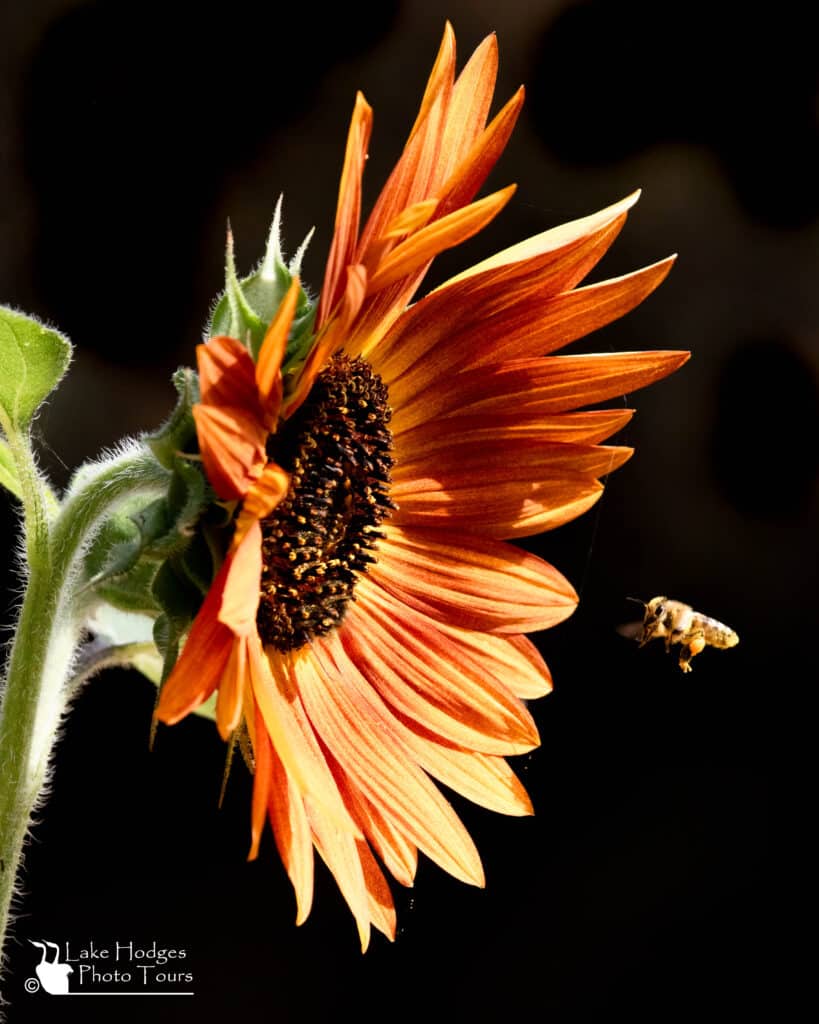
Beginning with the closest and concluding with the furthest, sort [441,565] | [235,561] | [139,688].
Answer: [235,561] → [441,565] → [139,688]

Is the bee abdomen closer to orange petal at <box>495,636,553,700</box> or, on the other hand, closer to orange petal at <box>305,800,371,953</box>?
orange petal at <box>495,636,553,700</box>

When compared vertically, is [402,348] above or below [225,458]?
above

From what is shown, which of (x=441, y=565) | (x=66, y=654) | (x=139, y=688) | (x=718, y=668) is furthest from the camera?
(x=718, y=668)

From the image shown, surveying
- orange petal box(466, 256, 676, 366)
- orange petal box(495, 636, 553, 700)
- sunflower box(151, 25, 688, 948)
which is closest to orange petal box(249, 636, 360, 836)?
sunflower box(151, 25, 688, 948)

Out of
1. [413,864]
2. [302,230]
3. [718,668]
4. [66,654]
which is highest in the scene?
[302,230]

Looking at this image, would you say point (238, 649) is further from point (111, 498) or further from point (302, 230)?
point (302, 230)

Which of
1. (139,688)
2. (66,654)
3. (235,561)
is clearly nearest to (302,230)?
(139,688)
